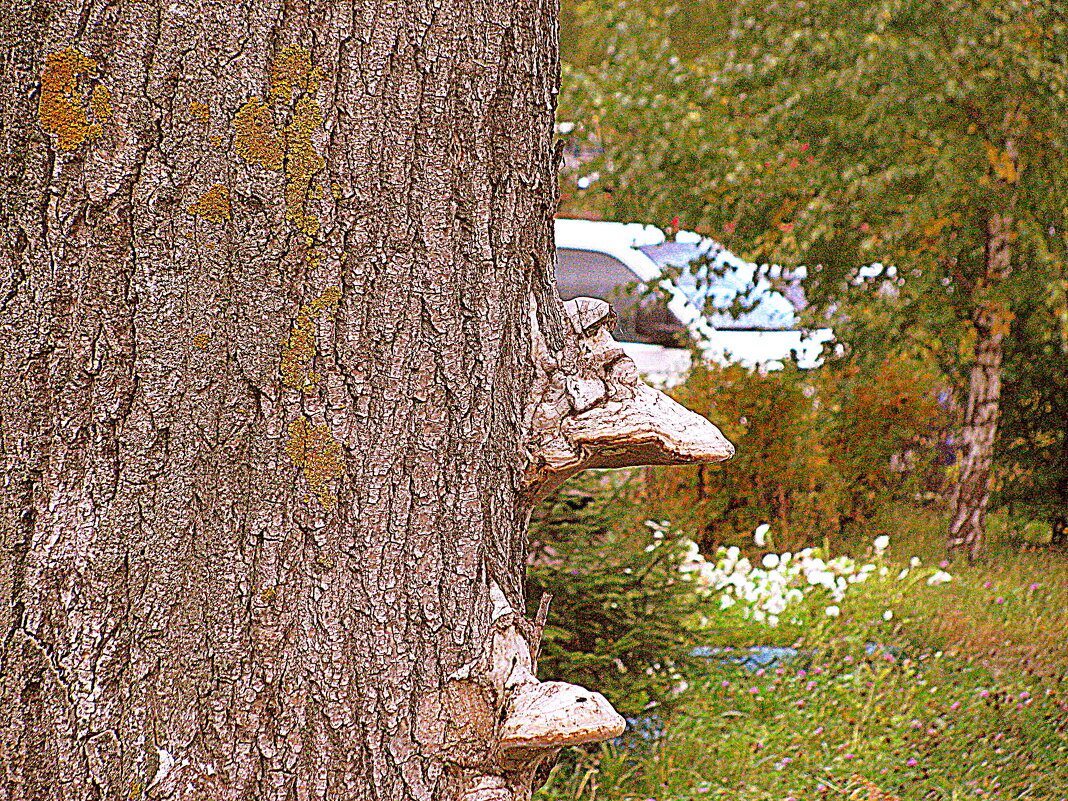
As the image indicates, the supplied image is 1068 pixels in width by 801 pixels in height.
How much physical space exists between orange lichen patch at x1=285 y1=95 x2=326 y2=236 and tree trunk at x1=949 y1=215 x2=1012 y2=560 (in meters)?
5.06

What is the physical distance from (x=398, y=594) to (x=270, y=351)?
329 millimetres

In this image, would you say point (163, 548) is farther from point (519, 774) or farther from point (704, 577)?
point (704, 577)

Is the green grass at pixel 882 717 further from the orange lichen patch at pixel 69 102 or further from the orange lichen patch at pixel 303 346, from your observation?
the orange lichen patch at pixel 69 102

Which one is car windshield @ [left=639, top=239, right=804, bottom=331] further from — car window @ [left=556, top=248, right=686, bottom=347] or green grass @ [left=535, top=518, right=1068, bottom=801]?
green grass @ [left=535, top=518, right=1068, bottom=801]

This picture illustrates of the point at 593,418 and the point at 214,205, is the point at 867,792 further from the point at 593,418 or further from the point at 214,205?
the point at 214,205

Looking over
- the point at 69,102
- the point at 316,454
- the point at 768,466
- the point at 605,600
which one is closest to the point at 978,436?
the point at 768,466

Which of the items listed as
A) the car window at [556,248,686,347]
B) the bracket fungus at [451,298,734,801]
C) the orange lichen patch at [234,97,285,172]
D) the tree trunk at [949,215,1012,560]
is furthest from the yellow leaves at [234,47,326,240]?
the car window at [556,248,686,347]

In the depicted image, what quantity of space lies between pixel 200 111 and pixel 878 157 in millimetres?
4322

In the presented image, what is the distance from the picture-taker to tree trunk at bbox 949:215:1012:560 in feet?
18.7

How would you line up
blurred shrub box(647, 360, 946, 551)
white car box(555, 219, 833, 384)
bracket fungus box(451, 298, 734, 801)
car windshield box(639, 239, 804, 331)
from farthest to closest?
white car box(555, 219, 833, 384) → blurred shrub box(647, 360, 946, 551) → car windshield box(639, 239, 804, 331) → bracket fungus box(451, 298, 734, 801)

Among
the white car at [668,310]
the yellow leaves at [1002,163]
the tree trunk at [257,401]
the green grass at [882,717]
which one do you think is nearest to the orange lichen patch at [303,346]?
the tree trunk at [257,401]

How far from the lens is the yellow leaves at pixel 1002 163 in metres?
5.00

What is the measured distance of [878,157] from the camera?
4953 mm

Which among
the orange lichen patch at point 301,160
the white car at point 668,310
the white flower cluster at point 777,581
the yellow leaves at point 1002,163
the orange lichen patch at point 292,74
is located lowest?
the white flower cluster at point 777,581
